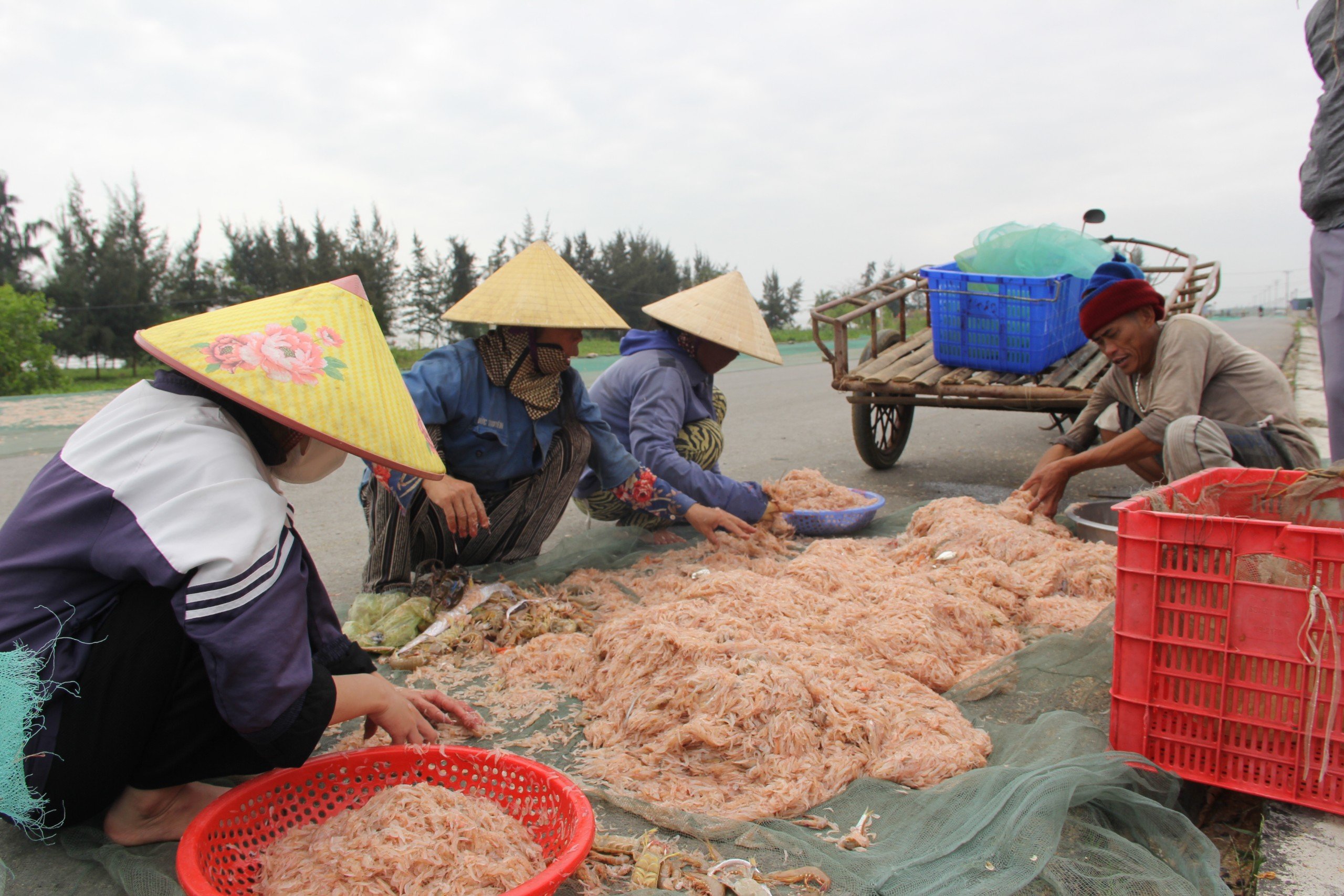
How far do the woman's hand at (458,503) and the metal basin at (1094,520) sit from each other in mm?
2530

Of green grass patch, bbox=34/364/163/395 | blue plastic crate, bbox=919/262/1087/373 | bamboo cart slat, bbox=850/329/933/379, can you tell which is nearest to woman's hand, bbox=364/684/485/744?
bamboo cart slat, bbox=850/329/933/379

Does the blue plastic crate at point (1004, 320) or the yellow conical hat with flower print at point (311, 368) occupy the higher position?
the blue plastic crate at point (1004, 320)

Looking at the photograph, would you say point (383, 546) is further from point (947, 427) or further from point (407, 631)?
point (947, 427)

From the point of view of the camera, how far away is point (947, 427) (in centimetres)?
812

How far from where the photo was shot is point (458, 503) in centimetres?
268

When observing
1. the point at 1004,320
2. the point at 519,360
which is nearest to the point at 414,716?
the point at 519,360

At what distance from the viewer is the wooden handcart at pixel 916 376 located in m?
4.86

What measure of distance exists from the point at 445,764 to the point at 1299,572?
1747mm

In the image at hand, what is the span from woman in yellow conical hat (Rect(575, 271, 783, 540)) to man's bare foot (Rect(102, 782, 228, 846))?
2193 mm

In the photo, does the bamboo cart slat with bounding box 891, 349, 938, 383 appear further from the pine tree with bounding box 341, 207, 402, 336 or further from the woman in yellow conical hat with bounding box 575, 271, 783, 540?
the pine tree with bounding box 341, 207, 402, 336

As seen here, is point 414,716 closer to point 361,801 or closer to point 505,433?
point 361,801

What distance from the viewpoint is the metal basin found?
11.9ft

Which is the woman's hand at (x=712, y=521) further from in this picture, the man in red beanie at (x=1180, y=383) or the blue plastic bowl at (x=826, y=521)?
the man in red beanie at (x=1180, y=383)

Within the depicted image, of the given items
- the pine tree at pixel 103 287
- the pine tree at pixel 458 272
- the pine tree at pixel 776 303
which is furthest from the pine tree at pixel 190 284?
the pine tree at pixel 776 303
